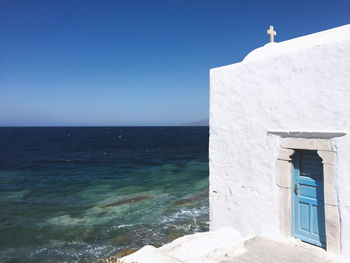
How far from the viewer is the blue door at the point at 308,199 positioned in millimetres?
4801

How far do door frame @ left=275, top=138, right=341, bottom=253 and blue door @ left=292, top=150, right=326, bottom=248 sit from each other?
0.11 m

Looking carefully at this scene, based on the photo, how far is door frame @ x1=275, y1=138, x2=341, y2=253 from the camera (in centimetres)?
441

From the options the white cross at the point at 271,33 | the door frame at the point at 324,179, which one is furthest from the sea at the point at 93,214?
the white cross at the point at 271,33

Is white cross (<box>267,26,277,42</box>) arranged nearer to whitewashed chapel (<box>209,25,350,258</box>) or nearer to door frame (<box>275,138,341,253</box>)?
whitewashed chapel (<box>209,25,350,258</box>)

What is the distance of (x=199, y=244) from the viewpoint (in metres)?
5.86

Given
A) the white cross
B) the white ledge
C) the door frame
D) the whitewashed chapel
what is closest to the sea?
the whitewashed chapel

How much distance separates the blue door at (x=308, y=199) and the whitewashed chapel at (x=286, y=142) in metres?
0.02

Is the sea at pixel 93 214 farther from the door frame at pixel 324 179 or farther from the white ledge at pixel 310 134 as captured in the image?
the white ledge at pixel 310 134

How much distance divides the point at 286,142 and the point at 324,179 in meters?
0.90

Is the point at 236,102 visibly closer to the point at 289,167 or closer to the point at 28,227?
the point at 289,167

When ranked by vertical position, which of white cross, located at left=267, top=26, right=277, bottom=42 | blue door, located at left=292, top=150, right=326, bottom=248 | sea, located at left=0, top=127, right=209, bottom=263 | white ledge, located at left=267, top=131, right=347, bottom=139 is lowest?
sea, located at left=0, top=127, right=209, bottom=263

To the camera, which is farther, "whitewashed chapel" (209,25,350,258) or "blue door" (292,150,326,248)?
"blue door" (292,150,326,248)

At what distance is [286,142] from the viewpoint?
16.5 feet

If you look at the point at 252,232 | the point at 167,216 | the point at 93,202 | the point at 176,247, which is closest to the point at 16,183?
the point at 93,202
